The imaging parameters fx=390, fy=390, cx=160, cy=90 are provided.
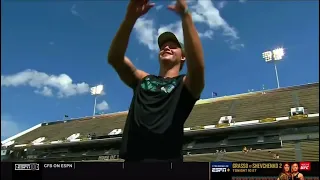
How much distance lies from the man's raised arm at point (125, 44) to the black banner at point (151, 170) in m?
0.38

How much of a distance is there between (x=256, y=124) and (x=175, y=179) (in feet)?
67.8

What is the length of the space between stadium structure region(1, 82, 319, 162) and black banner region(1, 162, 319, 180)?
10.3 m

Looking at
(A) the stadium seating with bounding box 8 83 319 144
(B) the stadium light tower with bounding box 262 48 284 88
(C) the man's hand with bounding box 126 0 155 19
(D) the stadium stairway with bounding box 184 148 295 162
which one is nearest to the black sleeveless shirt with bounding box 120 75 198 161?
(C) the man's hand with bounding box 126 0 155 19

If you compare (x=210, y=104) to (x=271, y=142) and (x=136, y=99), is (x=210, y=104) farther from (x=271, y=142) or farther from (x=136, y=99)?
(x=136, y=99)

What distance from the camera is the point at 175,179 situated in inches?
64.4

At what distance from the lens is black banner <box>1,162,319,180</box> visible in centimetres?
157

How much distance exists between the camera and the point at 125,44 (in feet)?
5.02

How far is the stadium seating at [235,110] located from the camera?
76.1 ft

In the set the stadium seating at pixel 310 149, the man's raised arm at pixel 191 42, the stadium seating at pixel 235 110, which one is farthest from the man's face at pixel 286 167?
the stadium seating at pixel 235 110

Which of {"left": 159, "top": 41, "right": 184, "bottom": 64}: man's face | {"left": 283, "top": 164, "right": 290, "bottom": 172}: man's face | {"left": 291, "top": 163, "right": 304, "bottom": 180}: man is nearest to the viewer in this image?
{"left": 159, "top": 41, "right": 184, "bottom": 64}: man's face

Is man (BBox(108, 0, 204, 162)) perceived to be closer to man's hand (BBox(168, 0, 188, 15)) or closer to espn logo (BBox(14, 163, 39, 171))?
man's hand (BBox(168, 0, 188, 15))

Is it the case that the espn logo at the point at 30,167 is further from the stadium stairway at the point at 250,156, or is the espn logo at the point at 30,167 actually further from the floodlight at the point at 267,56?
the floodlight at the point at 267,56

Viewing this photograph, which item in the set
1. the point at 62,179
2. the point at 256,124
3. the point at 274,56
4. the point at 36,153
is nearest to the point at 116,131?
the point at 36,153

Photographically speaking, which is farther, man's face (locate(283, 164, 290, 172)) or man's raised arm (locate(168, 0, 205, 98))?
man's face (locate(283, 164, 290, 172))
